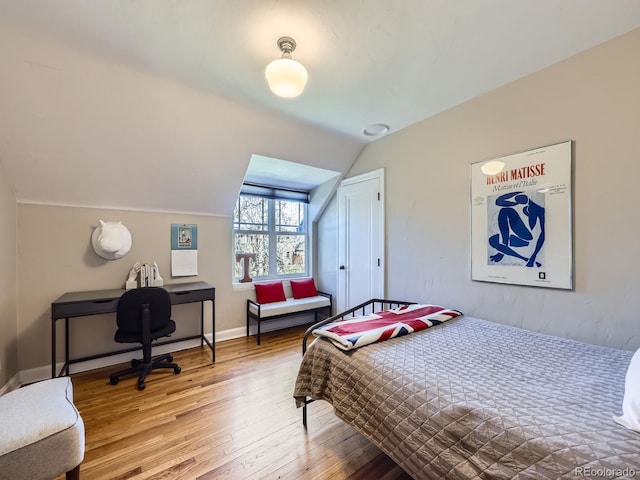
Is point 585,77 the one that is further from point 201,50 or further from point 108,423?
point 108,423

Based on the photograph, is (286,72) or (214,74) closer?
(286,72)

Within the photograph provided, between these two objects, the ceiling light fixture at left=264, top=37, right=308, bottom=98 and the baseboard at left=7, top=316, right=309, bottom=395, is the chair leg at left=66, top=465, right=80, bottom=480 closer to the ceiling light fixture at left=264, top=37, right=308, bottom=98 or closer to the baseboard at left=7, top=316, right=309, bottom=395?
the baseboard at left=7, top=316, right=309, bottom=395

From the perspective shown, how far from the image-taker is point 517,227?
6.90 ft

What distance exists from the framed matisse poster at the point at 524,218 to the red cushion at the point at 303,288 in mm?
2349

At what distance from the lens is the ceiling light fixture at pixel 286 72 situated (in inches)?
63.2

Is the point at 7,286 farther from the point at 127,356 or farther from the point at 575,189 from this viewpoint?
the point at 575,189

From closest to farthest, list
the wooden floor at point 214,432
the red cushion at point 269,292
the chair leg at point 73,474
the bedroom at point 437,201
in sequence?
1. the chair leg at point 73,474
2. the wooden floor at point 214,432
3. the bedroom at point 437,201
4. the red cushion at point 269,292

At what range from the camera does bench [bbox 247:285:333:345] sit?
3.46 m

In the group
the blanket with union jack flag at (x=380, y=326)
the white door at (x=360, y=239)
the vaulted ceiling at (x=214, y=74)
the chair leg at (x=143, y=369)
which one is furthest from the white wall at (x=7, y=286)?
the white door at (x=360, y=239)

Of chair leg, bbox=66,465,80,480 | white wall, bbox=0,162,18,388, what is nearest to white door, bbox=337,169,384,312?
chair leg, bbox=66,465,80,480

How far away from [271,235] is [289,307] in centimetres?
118

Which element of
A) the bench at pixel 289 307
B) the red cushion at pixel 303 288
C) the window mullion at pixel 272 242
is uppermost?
the window mullion at pixel 272 242

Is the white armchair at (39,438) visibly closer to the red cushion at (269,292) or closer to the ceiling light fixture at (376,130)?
the red cushion at (269,292)

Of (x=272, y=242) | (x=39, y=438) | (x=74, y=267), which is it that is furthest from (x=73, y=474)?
(x=272, y=242)
